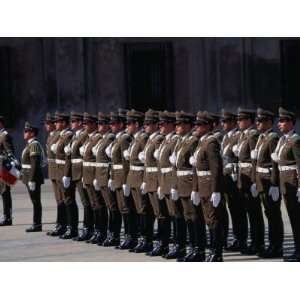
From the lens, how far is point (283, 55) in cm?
2039

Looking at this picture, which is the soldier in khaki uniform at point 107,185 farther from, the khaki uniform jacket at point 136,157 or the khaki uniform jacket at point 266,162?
the khaki uniform jacket at point 266,162

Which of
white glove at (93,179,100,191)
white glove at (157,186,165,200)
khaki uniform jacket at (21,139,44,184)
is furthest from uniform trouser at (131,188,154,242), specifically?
khaki uniform jacket at (21,139,44,184)

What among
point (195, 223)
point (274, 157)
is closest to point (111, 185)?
point (195, 223)

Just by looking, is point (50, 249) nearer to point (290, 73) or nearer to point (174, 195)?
point (174, 195)

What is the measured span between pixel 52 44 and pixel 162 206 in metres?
10.3

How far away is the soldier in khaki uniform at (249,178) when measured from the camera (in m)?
14.2

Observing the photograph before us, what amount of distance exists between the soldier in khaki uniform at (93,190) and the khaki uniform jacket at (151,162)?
1.40 metres

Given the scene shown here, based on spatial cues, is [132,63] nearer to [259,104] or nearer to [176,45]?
[176,45]

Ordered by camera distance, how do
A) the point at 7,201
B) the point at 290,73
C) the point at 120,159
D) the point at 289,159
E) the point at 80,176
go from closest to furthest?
1. the point at 289,159
2. the point at 120,159
3. the point at 80,176
4. the point at 7,201
5. the point at 290,73

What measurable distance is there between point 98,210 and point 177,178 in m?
2.28

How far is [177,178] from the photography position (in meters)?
13.5

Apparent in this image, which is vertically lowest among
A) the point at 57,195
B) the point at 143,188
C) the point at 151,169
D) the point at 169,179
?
the point at 57,195

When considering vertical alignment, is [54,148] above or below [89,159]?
above

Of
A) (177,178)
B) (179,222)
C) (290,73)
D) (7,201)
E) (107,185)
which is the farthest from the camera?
(290,73)
